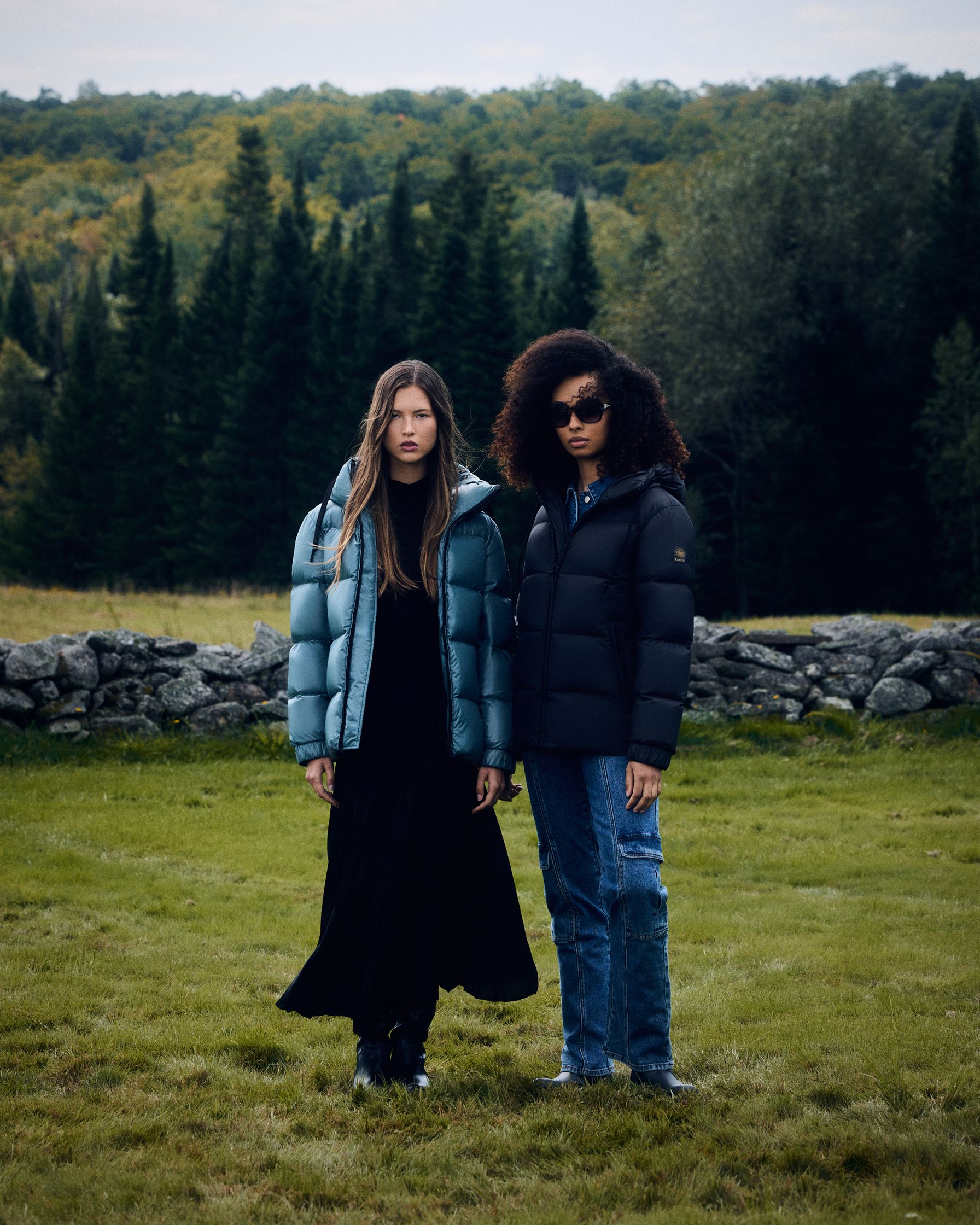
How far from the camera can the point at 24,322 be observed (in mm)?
60938

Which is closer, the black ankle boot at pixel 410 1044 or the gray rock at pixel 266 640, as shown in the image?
the black ankle boot at pixel 410 1044

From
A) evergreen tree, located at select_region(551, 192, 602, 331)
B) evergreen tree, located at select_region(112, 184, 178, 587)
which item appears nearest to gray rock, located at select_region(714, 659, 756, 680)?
evergreen tree, located at select_region(551, 192, 602, 331)

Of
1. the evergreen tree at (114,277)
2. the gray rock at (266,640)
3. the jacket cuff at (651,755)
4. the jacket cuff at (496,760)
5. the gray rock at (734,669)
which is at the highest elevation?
the evergreen tree at (114,277)

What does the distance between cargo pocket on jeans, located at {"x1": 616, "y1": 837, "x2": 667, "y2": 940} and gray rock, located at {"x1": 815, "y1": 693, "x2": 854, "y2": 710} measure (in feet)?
21.5

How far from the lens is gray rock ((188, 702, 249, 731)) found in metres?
8.67

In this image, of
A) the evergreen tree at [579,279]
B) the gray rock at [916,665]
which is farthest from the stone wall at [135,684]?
the evergreen tree at [579,279]

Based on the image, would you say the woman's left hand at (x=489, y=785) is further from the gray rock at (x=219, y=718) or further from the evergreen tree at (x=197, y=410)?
the evergreen tree at (x=197, y=410)

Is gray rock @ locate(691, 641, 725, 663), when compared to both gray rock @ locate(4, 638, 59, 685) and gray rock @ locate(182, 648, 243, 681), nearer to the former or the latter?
gray rock @ locate(182, 648, 243, 681)

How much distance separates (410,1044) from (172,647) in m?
6.18

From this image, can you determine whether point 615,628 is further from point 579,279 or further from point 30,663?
point 579,279

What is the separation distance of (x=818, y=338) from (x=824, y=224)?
553 cm

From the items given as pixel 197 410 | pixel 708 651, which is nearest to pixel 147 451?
pixel 197 410

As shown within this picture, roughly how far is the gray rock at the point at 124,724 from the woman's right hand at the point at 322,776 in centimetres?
541

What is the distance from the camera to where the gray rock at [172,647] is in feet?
29.6
